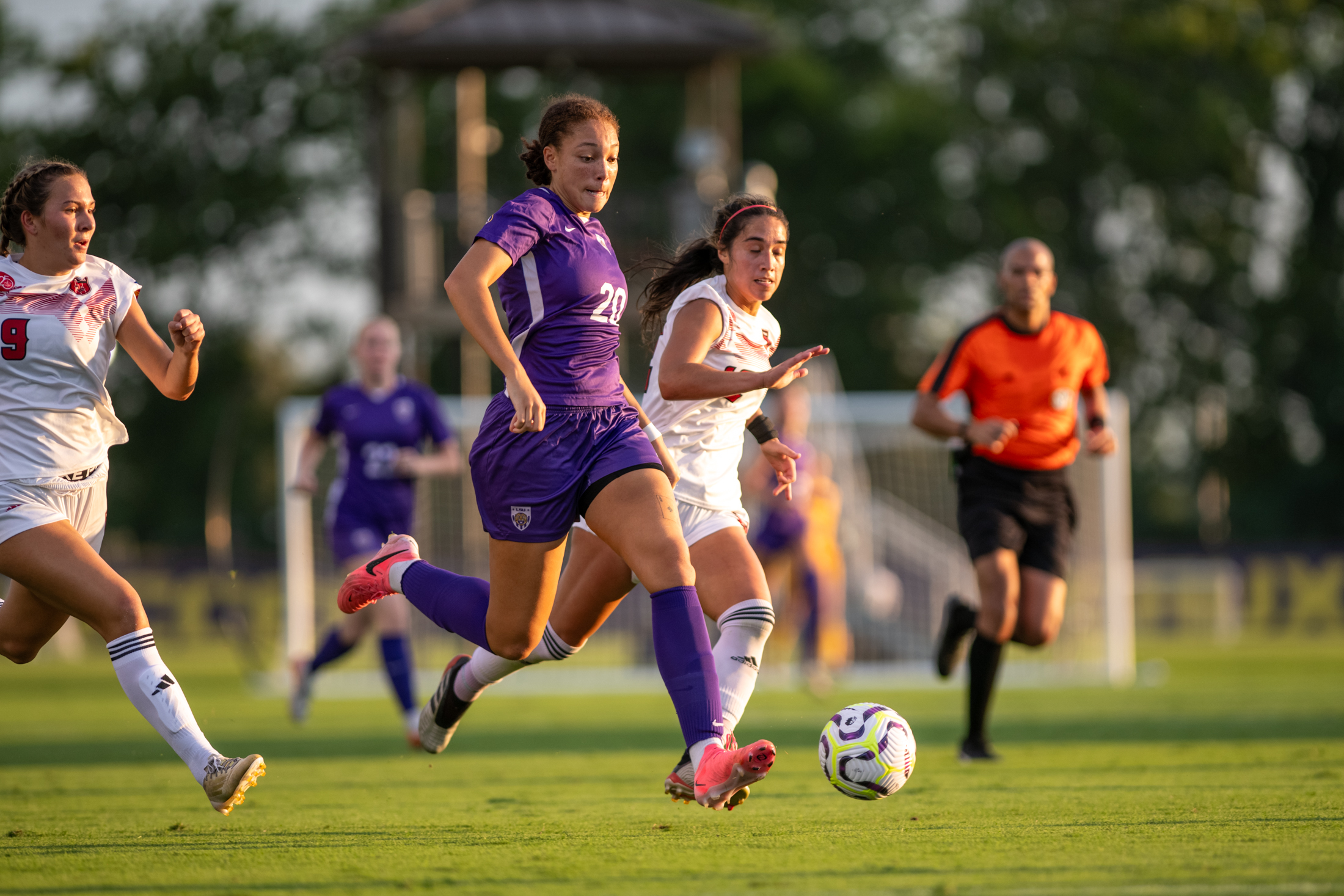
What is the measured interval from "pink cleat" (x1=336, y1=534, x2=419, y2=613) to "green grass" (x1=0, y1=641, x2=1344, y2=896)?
2.49 feet

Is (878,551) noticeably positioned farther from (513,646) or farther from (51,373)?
(51,373)

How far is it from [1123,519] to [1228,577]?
8.35 meters

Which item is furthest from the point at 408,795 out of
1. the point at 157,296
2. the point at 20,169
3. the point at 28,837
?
the point at 157,296

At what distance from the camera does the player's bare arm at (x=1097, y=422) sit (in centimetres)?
761

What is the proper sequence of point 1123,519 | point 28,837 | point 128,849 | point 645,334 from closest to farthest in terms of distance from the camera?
point 128,849 < point 28,837 < point 645,334 < point 1123,519

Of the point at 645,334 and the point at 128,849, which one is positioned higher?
the point at 645,334

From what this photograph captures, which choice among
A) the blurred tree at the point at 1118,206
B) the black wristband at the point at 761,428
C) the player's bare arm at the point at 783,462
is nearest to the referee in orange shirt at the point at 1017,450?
the black wristband at the point at 761,428

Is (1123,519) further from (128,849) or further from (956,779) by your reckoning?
(128,849)

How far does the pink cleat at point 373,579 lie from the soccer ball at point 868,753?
5.68 ft

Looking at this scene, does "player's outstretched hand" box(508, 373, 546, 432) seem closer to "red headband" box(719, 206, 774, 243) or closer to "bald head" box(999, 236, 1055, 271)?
"red headband" box(719, 206, 774, 243)

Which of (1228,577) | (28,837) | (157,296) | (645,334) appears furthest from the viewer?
(157,296)

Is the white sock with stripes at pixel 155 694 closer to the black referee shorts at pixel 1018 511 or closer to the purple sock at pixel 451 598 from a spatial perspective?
the purple sock at pixel 451 598

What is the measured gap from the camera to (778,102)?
37.2 meters

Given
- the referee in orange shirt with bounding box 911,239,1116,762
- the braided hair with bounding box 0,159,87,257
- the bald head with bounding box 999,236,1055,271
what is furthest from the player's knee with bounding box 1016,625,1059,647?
the braided hair with bounding box 0,159,87,257
